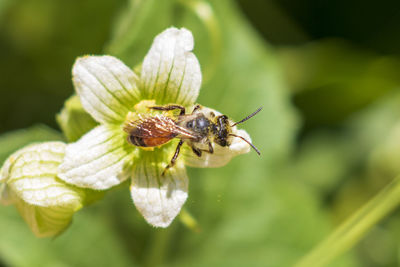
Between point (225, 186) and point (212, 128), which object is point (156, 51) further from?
point (225, 186)

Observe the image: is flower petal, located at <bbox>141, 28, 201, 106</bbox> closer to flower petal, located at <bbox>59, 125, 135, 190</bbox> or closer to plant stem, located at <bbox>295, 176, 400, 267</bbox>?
flower petal, located at <bbox>59, 125, 135, 190</bbox>

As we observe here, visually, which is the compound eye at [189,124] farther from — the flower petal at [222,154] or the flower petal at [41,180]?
the flower petal at [41,180]

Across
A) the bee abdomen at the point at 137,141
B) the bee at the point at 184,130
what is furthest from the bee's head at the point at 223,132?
the bee abdomen at the point at 137,141

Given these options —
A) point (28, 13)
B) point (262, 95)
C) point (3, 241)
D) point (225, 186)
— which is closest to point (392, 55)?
point (262, 95)

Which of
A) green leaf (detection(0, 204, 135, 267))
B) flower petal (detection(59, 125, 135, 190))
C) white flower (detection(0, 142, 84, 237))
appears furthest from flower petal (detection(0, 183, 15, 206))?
green leaf (detection(0, 204, 135, 267))

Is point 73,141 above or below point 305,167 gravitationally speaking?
above
